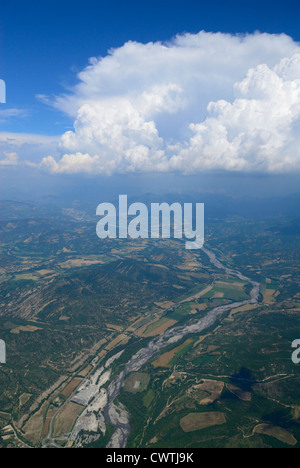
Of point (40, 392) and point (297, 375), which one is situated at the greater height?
point (297, 375)

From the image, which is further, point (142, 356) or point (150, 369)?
point (142, 356)

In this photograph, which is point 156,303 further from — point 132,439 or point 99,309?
point 132,439

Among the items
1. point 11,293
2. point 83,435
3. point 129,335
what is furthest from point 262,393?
point 11,293

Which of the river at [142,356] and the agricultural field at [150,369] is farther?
the river at [142,356]

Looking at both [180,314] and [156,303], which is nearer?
[180,314]

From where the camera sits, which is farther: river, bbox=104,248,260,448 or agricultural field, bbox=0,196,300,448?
river, bbox=104,248,260,448

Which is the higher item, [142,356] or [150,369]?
[150,369]

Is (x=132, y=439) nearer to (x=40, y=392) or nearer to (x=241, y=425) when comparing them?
(x=241, y=425)

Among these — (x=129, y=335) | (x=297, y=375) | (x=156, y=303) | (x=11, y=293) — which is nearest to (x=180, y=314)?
(x=156, y=303)
